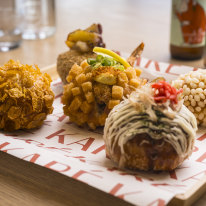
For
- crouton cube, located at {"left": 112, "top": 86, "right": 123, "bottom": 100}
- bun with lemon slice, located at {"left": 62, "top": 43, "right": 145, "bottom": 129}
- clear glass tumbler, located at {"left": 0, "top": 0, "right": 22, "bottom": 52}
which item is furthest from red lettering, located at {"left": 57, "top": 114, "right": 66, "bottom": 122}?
clear glass tumbler, located at {"left": 0, "top": 0, "right": 22, "bottom": 52}

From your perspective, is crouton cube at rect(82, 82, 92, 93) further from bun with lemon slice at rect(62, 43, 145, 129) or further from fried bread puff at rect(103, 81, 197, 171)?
fried bread puff at rect(103, 81, 197, 171)

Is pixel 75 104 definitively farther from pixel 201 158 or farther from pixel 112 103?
pixel 201 158

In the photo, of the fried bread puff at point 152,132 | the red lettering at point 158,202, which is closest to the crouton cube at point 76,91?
the fried bread puff at point 152,132

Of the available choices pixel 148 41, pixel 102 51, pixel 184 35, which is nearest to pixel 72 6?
pixel 148 41

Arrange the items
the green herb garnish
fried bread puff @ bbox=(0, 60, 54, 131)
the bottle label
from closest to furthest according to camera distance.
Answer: fried bread puff @ bbox=(0, 60, 54, 131) < the green herb garnish < the bottle label

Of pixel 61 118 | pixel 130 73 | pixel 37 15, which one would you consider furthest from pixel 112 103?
pixel 37 15
